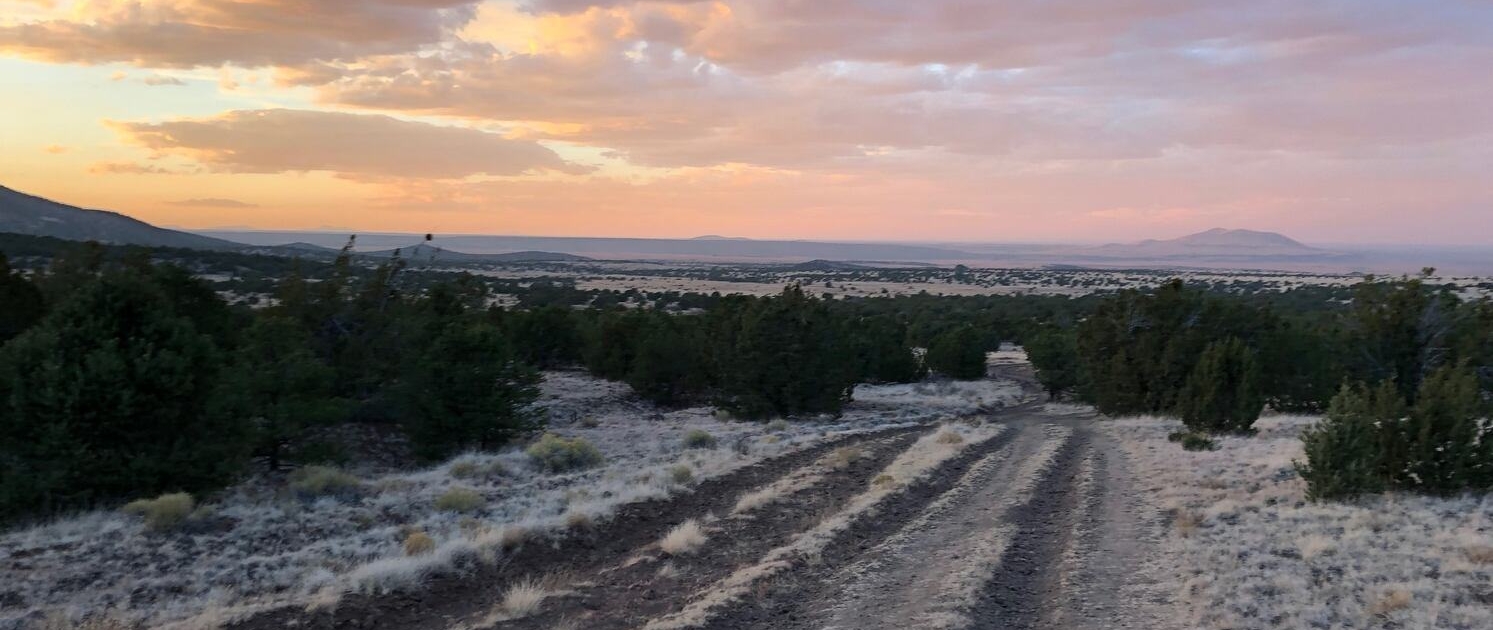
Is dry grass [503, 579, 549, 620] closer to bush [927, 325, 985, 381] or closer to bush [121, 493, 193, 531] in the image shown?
bush [121, 493, 193, 531]

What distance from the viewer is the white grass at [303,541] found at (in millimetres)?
8109

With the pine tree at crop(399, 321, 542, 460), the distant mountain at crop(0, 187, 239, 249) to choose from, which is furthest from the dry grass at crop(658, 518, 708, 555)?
the distant mountain at crop(0, 187, 239, 249)

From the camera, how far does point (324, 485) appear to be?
13109mm

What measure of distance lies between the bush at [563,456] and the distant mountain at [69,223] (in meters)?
125

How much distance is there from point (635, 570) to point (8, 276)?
55.7 feet

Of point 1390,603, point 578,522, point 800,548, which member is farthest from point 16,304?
point 1390,603

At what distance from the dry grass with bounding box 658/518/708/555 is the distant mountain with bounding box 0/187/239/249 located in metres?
132

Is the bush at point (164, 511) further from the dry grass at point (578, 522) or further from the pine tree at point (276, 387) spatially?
the dry grass at point (578, 522)

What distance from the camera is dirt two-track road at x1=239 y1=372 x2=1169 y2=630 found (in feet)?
24.7

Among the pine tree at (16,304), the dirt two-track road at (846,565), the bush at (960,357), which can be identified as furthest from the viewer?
the bush at (960,357)

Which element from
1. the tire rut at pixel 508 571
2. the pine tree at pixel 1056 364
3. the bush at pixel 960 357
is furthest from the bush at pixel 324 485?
the bush at pixel 960 357

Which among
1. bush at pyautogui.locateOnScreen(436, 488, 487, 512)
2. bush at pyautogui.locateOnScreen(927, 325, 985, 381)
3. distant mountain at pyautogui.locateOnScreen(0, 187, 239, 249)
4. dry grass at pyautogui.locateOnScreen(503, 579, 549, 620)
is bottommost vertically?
bush at pyautogui.locateOnScreen(927, 325, 985, 381)

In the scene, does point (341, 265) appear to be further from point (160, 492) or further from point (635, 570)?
point (635, 570)

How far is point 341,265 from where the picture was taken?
23.2m
